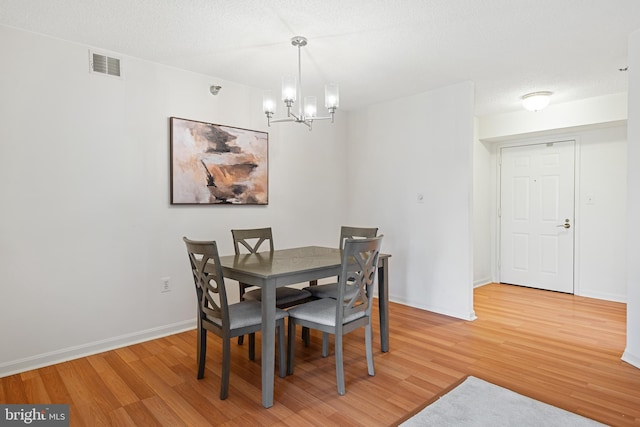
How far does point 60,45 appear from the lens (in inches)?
110

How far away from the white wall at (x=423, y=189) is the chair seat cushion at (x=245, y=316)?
220cm

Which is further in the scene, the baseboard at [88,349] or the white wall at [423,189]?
the white wall at [423,189]

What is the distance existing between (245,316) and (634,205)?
9.38 feet

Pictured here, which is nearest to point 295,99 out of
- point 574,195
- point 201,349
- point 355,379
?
point 201,349

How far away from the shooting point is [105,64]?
3.01 metres

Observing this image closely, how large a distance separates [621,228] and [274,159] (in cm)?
420

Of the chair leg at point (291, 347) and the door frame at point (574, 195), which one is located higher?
the door frame at point (574, 195)

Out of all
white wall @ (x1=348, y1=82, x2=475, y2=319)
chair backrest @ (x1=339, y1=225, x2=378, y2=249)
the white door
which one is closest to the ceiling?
white wall @ (x1=348, y1=82, x2=475, y2=319)

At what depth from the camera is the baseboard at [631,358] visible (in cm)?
266

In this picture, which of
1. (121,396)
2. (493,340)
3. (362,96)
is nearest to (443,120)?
(362,96)

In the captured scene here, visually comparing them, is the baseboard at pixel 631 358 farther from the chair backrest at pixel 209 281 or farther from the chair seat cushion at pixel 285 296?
the chair backrest at pixel 209 281

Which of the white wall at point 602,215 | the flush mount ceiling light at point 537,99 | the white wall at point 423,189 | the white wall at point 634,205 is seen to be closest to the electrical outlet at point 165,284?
the white wall at point 423,189

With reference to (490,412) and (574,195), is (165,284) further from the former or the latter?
(574,195)

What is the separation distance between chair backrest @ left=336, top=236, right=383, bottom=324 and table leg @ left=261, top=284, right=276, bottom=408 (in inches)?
16.6
